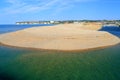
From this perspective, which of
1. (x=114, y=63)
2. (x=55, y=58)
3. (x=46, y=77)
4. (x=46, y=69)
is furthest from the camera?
(x=55, y=58)

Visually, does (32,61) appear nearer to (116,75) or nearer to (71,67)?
(71,67)

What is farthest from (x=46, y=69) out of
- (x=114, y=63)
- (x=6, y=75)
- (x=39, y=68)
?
(x=114, y=63)

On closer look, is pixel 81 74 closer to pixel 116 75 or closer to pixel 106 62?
pixel 116 75

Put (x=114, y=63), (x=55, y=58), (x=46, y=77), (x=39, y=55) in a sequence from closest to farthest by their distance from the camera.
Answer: (x=46, y=77)
(x=114, y=63)
(x=55, y=58)
(x=39, y=55)

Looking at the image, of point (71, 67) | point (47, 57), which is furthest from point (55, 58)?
point (71, 67)

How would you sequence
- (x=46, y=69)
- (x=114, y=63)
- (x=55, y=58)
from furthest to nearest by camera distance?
(x=55, y=58)
(x=114, y=63)
(x=46, y=69)

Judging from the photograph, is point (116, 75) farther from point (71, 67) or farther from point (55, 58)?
point (55, 58)

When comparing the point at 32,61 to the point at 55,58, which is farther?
the point at 55,58

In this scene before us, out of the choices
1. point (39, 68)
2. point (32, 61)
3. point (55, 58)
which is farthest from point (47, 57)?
point (39, 68)
